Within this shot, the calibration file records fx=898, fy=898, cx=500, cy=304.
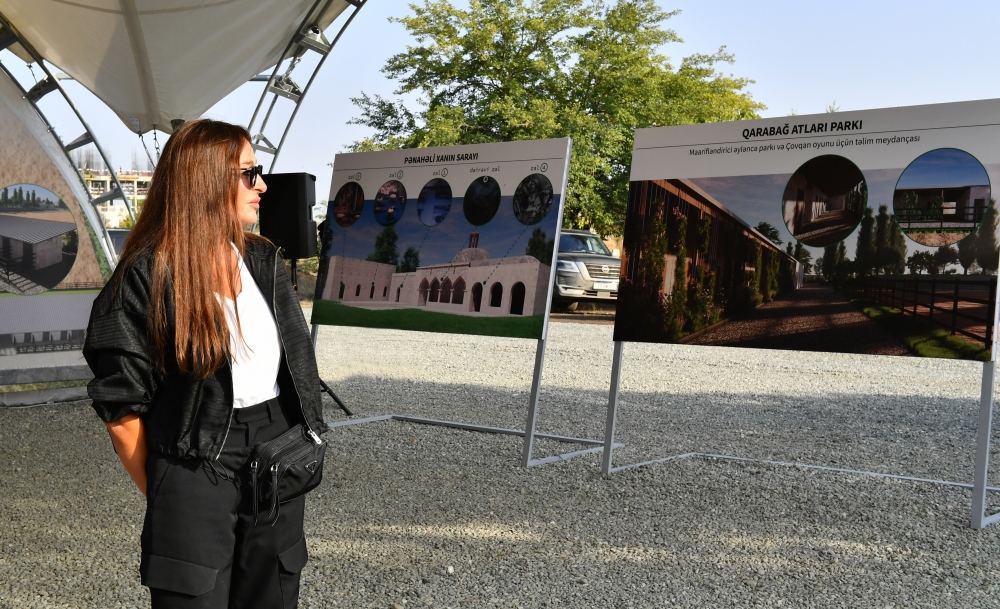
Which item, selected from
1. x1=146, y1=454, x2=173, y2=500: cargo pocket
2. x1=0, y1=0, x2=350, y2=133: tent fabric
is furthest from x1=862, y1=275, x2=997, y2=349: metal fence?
x1=0, y1=0, x2=350, y2=133: tent fabric

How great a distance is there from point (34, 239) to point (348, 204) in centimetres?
284

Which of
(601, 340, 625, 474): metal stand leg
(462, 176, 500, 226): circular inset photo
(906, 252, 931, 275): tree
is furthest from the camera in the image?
(462, 176, 500, 226): circular inset photo

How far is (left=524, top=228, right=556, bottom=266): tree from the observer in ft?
16.9

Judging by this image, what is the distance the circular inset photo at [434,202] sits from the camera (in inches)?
223

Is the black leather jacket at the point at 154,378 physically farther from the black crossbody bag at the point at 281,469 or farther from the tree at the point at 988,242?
the tree at the point at 988,242

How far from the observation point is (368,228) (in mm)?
6098

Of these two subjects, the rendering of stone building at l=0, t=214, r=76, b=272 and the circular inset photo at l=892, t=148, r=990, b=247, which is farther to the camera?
the rendering of stone building at l=0, t=214, r=76, b=272

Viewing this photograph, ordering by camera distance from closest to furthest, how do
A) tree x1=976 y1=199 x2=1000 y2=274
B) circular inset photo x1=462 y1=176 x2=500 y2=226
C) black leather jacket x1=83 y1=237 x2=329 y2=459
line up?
1. black leather jacket x1=83 y1=237 x2=329 y2=459
2. tree x1=976 y1=199 x2=1000 y2=274
3. circular inset photo x1=462 y1=176 x2=500 y2=226

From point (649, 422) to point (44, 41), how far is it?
5.48 m

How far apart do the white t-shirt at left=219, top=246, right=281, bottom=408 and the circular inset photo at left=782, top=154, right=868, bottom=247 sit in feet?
11.2

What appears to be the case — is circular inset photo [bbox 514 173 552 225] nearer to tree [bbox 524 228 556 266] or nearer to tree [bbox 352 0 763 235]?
tree [bbox 524 228 556 266]

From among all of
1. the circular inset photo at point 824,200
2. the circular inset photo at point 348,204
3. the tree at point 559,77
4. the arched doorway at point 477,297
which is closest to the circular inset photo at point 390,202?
the circular inset photo at point 348,204

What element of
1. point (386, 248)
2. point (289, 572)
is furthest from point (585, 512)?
point (289, 572)

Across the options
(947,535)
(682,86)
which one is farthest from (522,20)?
(947,535)
